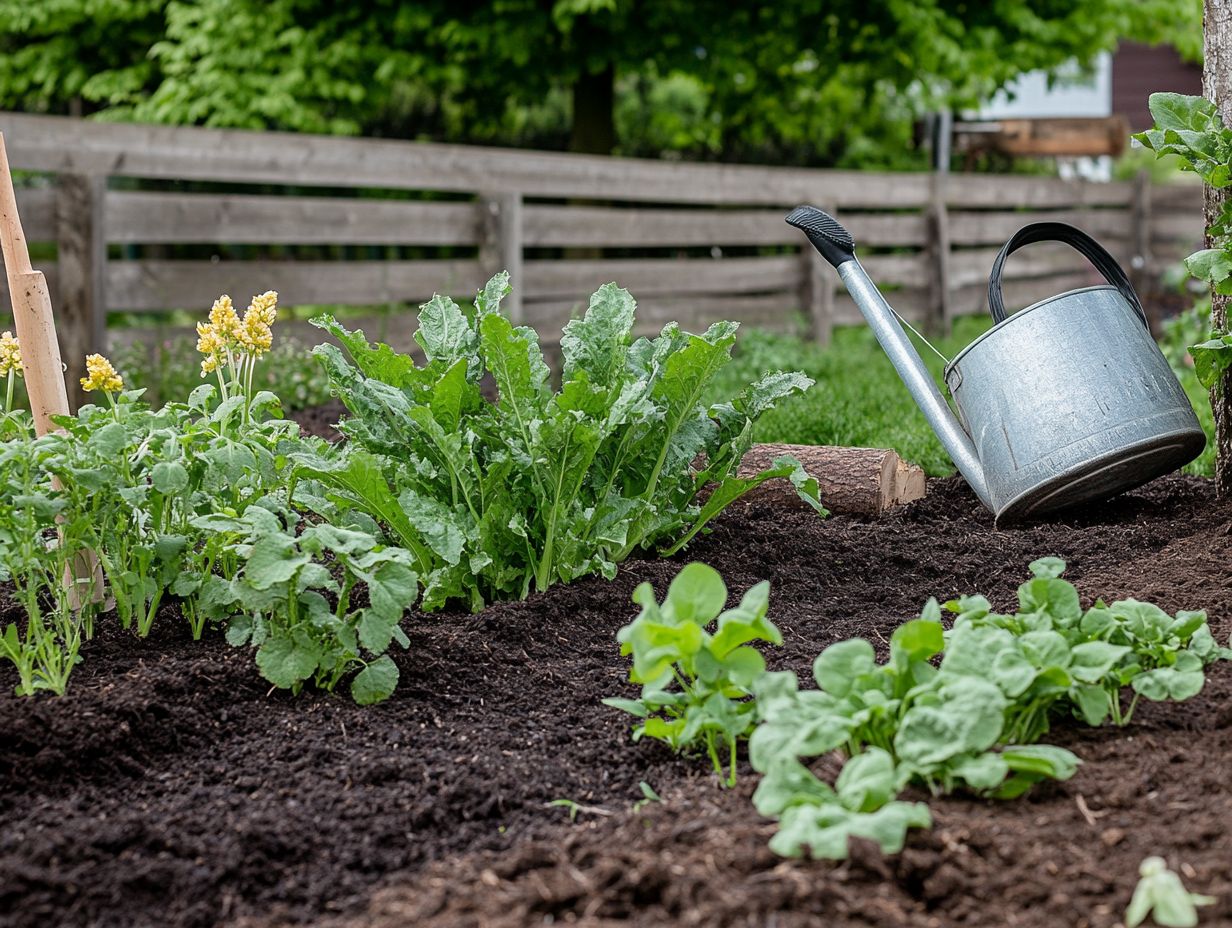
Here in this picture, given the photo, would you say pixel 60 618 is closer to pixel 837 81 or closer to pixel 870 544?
pixel 870 544

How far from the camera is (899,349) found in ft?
12.7

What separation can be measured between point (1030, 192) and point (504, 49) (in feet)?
19.1

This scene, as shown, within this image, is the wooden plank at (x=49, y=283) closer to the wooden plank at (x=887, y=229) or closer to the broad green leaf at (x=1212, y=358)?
the broad green leaf at (x=1212, y=358)

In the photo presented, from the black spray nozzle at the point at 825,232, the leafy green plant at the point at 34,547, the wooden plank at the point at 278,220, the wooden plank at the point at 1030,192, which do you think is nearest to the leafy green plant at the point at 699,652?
the leafy green plant at the point at 34,547

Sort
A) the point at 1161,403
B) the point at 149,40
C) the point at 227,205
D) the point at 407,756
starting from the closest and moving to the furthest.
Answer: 1. the point at 407,756
2. the point at 1161,403
3. the point at 227,205
4. the point at 149,40

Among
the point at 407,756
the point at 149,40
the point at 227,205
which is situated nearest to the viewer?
the point at 407,756

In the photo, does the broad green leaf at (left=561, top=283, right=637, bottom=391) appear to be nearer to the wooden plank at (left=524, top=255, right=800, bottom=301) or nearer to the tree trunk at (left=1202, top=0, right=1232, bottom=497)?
the tree trunk at (left=1202, top=0, right=1232, bottom=497)

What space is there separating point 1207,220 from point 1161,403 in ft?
1.82

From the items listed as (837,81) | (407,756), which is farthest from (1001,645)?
(837,81)

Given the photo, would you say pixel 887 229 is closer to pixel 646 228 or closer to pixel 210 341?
pixel 646 228

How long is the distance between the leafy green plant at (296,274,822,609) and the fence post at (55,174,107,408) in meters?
3.10

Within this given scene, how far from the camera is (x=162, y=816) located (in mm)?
2018

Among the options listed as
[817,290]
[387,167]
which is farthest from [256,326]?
[817,290]

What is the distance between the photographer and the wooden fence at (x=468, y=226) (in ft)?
19.1
